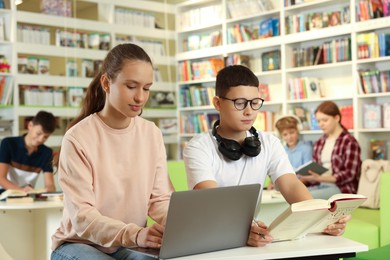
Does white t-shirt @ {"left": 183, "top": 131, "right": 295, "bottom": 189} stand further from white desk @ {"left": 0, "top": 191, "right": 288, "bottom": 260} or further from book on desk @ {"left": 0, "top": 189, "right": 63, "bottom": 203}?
book on desk @ {"left": 0, "top": 189, "right": 63, "bottom": 203}

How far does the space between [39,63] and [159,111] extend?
1.71m

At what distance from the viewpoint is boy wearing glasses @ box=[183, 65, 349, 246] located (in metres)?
2.46

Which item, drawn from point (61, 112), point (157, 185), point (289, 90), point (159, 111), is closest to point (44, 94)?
point (61, 112)

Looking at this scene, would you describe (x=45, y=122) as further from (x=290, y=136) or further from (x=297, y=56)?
(x=297, y=56)

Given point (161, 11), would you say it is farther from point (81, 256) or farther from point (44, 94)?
point (81, 256)

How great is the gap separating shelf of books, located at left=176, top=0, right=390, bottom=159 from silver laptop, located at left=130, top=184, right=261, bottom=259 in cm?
452

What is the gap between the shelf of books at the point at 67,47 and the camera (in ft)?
22.8

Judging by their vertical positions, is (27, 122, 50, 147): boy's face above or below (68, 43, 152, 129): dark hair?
below

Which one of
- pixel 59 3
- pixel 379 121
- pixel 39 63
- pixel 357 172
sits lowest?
pixel 357 172

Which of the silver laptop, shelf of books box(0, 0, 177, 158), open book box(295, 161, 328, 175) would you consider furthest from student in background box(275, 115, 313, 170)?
the silver laptop

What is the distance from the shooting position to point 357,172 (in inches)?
221

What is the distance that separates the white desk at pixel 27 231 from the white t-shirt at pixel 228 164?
190 cm

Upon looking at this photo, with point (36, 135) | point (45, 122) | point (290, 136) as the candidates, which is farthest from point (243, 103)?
point (290, 136)

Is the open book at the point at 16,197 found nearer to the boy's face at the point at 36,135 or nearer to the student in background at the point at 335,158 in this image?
the boy's face at the point at 36,135
